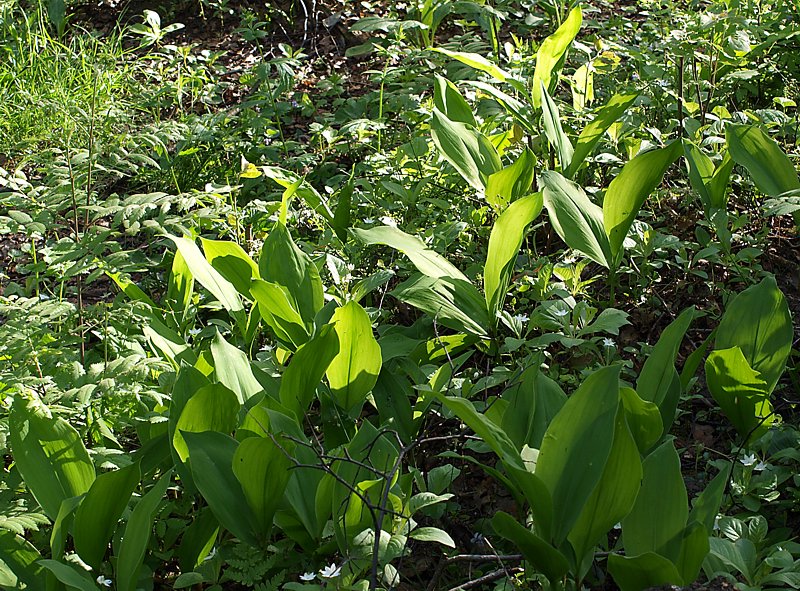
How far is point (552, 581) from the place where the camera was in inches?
60.0

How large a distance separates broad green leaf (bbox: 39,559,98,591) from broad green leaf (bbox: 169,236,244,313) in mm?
882

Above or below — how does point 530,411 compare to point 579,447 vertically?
below

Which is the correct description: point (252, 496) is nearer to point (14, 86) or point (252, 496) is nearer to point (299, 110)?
point (299, 110)


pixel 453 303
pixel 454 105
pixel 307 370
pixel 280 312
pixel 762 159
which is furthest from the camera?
pixel 454 105

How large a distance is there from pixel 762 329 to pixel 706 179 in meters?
0.78

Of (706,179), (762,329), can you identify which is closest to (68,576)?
(762,329)

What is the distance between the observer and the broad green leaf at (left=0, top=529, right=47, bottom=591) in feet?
5.21

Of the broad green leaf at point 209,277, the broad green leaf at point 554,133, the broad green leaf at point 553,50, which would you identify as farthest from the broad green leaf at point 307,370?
the broad green leaf at point 553,50

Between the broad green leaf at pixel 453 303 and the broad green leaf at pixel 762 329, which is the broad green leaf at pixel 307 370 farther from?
the broad green leaf at pixel 762 329

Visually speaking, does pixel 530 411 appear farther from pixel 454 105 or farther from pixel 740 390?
pixel 454 105

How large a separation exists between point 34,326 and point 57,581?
543mm

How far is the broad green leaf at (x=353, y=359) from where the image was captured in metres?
1.91

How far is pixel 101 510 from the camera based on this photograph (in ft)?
5.32

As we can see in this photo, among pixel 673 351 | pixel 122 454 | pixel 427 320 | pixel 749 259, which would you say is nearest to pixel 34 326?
pixel 122 454
